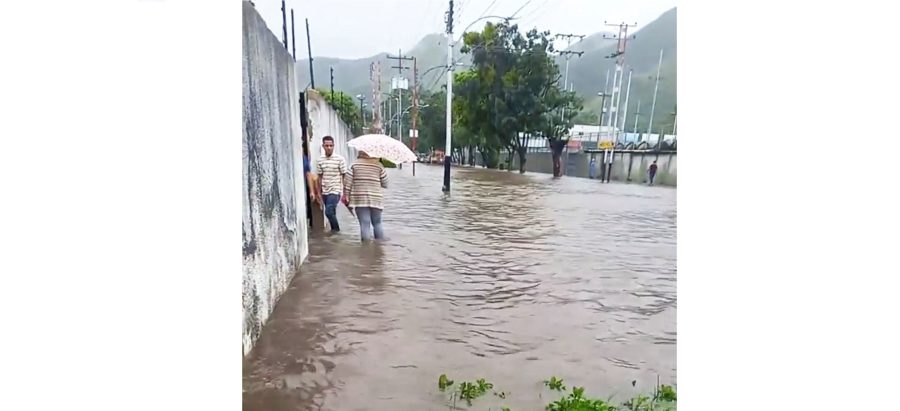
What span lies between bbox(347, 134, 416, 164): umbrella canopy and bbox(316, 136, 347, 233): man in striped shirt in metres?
0.06

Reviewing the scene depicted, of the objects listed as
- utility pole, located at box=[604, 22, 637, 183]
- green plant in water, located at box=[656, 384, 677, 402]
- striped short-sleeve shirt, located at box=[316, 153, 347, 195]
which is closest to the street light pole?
striped short-sleeve shirt, located at box=[316, 153, 347, 195]

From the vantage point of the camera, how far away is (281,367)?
167cm

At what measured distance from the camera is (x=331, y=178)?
75.0 inches

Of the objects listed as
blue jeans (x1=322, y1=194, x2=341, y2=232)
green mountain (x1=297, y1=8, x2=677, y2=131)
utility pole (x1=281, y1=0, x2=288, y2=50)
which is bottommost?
blue jeans (x1=322, y1=194, x2=341, y2=232)

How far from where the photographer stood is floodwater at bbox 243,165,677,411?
1.68 m

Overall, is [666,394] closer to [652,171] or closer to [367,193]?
[652,171]

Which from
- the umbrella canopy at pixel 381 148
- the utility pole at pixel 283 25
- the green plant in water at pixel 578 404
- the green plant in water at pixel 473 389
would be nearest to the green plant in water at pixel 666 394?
the green plant in water at pixel 578 404

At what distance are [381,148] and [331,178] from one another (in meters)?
0.17

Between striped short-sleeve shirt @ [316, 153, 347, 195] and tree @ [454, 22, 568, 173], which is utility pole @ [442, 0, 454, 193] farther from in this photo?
striped short-sleeve shirt @ [316, 153, 347, 195]

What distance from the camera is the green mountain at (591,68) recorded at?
1.86 m

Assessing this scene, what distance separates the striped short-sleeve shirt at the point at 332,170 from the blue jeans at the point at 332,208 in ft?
0.09
